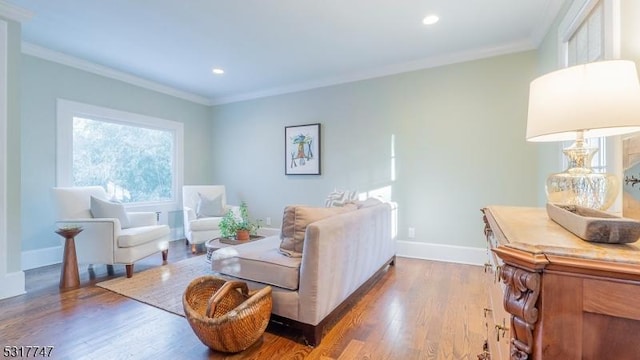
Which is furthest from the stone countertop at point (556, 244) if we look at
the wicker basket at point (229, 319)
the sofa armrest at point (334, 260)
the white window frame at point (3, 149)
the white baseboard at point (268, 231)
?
the white baseboard at point (268, 231)

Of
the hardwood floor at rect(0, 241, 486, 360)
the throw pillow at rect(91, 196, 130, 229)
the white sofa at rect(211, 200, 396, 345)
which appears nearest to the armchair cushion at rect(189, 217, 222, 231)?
the throw pillow at rect(91, 196, 130, 229)

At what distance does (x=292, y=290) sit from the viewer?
72.9 inches

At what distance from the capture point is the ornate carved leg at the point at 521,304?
54 centimetres

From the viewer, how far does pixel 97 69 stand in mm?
3773

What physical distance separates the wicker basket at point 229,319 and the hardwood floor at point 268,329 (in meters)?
0.11

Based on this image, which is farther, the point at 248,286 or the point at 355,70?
the point at 355,70

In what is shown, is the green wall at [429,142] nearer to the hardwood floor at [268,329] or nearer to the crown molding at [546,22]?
the crown molding at [546,22]

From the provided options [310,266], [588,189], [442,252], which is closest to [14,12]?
[310,266]

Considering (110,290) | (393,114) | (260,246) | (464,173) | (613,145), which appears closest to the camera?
(613,145)

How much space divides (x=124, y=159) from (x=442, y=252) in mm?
4638

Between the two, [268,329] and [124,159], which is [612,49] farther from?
[124,159]

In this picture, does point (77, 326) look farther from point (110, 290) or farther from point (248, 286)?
point (248, 286)

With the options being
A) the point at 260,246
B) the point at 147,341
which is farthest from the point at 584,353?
the point at 147,341

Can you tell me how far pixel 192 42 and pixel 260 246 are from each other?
2.34 m
